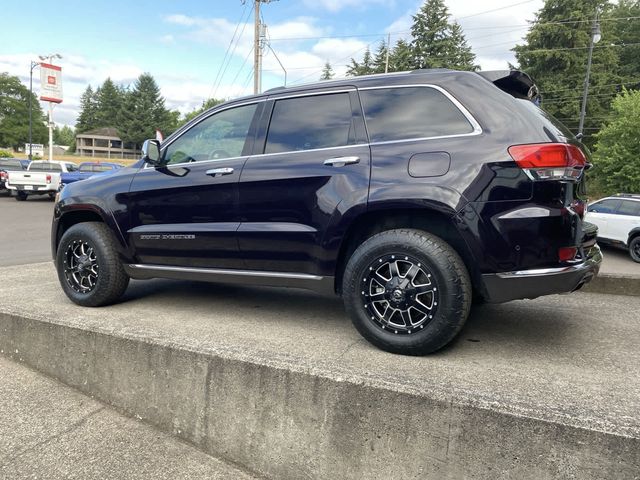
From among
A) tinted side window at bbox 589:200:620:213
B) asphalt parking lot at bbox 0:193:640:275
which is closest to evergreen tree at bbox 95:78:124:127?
asphalt parking lot at bbox 0:193:640:275

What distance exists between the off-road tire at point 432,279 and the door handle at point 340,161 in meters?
0.51

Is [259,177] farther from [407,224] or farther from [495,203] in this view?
[495,203]

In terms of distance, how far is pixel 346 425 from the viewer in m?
2.48

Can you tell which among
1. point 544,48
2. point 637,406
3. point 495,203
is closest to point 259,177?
point 495,203

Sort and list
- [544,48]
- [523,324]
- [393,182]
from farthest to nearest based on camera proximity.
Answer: [544,48] → [523,324] → [393,182]

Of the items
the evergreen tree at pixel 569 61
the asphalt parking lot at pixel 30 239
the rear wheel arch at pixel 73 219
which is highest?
the evergreen tree at pixel 569 61

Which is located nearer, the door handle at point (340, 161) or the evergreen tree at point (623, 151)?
the door handle at point (340, 161)

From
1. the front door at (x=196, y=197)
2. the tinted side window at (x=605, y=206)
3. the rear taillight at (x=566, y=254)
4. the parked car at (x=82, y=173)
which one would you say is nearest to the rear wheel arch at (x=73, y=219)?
the front door at (x=196, y=197)

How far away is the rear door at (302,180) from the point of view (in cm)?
308

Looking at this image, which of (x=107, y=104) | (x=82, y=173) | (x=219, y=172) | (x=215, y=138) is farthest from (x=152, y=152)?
(x=107, y=104)

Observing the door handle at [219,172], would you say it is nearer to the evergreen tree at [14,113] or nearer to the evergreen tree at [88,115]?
the evergreen tree at [14,113]

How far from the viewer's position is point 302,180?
126 inches

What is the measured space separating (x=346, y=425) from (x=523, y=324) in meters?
1.79

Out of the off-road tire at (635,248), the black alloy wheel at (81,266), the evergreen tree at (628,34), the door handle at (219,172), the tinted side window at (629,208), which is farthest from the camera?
the evergreen tree at (628,34)
